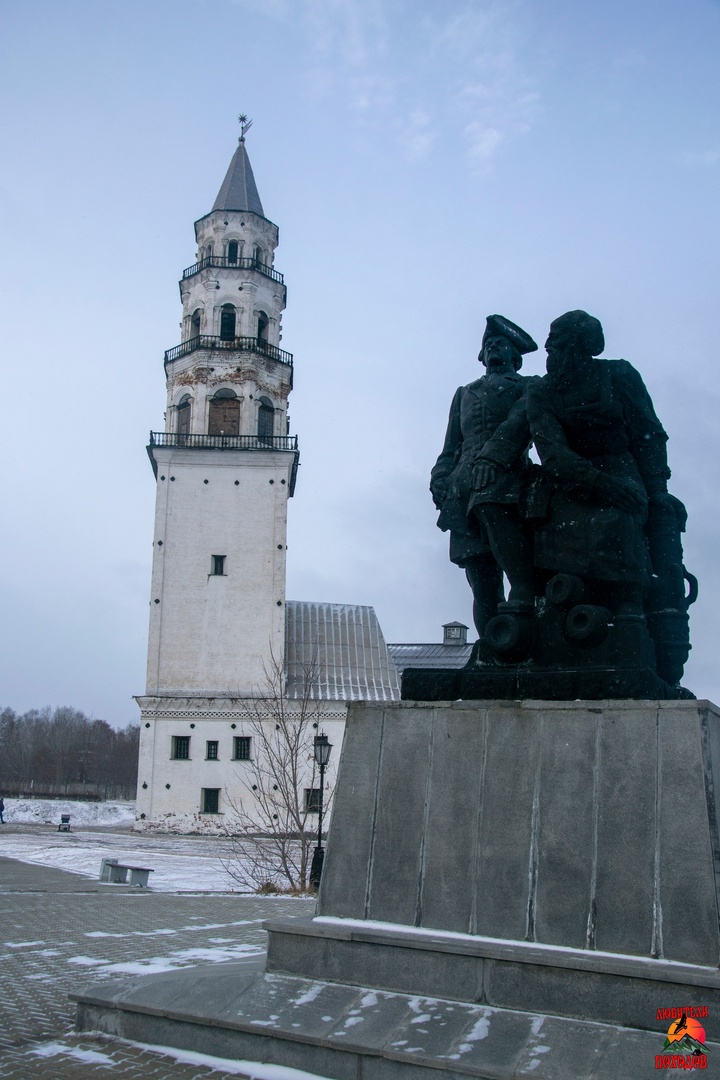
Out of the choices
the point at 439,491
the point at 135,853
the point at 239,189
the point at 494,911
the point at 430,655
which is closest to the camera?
the point at 494,911

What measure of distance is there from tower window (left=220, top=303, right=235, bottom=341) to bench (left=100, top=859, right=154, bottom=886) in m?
29.3

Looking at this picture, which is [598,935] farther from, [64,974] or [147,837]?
[147,837]

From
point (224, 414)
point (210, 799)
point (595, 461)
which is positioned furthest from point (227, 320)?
point (595, 461)

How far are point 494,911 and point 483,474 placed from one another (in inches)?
99.9

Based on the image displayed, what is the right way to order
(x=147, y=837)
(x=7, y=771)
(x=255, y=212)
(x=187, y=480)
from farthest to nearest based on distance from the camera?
(x=7, y=771)
(x=255, y=212)
(x=187, y=480)
(x=147, y=837)

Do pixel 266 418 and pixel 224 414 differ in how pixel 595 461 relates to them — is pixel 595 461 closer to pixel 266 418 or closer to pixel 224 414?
pixel 224 414

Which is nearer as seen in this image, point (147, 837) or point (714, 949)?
point (714, 949)

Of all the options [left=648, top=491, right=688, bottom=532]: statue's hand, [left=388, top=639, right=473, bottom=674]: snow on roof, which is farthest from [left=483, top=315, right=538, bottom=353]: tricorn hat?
[left=388, top=639, right=473, bottom=674]: snow on roof

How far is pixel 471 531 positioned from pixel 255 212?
41.6m

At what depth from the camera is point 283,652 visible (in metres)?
39.0

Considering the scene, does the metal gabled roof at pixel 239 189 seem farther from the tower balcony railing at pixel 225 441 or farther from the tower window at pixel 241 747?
the tower window at pixel 241 747

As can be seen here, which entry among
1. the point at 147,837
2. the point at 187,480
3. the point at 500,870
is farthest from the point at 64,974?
the point at 187,480

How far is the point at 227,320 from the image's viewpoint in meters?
43.2

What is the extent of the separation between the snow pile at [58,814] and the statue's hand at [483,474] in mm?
44620
